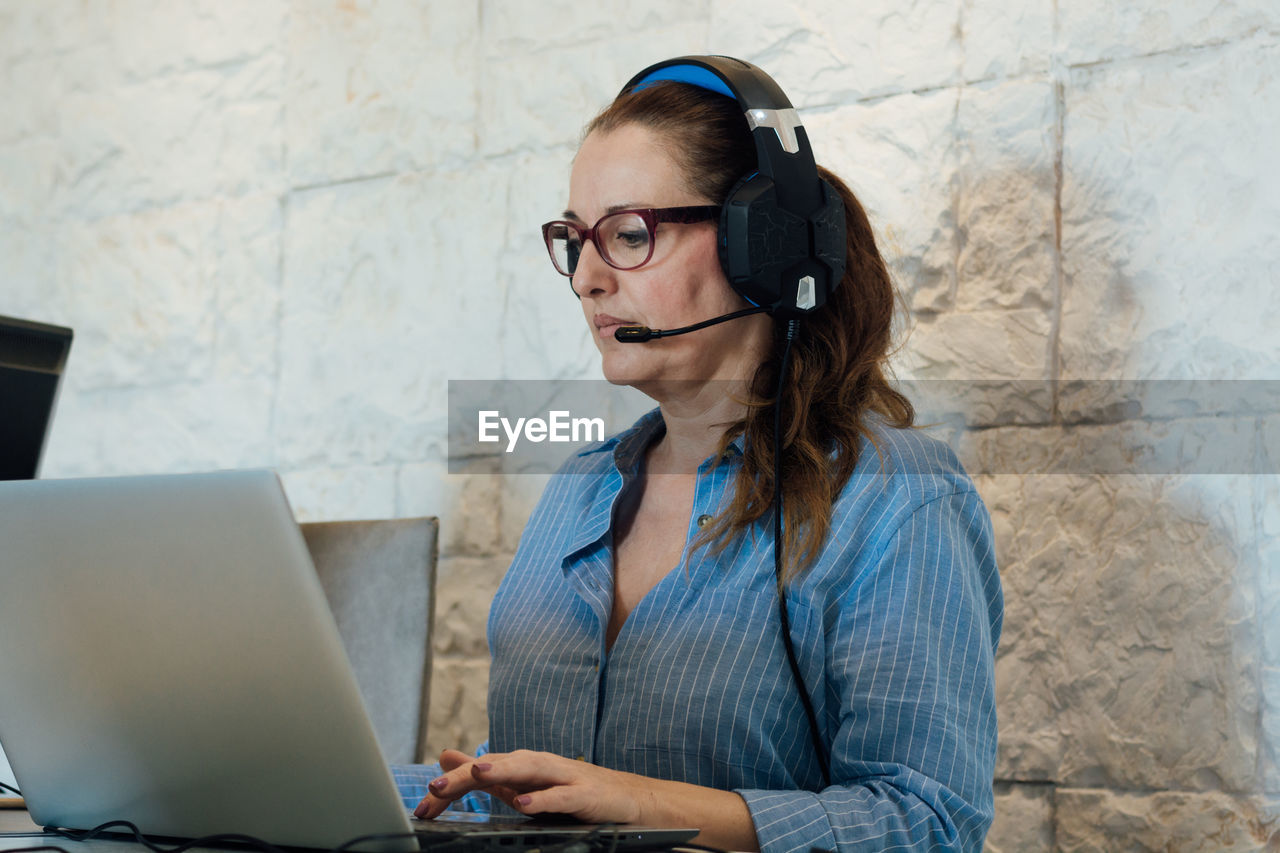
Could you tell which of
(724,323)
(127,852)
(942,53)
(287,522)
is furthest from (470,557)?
(287,522)

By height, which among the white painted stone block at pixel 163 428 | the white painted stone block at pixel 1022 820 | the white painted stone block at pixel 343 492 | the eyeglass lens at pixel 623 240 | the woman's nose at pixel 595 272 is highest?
the eyeglass lens at pixel 623 240

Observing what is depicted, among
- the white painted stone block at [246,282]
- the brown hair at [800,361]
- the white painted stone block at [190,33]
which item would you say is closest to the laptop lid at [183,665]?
the brown hair at [800,361]

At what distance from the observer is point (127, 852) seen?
2.58ft

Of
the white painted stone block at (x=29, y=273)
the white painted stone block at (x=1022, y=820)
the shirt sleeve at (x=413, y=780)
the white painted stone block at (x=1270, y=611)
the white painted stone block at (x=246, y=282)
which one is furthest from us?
the white painted stone block at (x=29, y=273)

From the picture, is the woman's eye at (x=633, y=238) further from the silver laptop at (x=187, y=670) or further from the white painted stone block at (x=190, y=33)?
the white painted stone block at (x=190, y=33)

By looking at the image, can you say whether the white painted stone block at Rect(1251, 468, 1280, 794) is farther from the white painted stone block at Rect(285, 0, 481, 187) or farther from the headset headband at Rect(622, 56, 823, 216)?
the white painted stone block at Rect(285, 0, 481, 187)

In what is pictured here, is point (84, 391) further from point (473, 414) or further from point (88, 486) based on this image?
point (88, 486)

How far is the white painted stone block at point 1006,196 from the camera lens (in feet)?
5.31

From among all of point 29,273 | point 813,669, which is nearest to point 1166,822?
point 813,669

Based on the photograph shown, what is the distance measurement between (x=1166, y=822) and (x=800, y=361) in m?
0.77

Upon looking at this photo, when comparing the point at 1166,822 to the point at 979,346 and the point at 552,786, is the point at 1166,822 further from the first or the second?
the point at 552,786

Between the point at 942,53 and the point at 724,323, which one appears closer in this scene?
the point at 724,323

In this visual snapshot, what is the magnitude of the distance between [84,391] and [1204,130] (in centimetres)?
→ 222

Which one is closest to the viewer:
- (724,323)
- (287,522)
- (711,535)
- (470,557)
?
(287,522)
